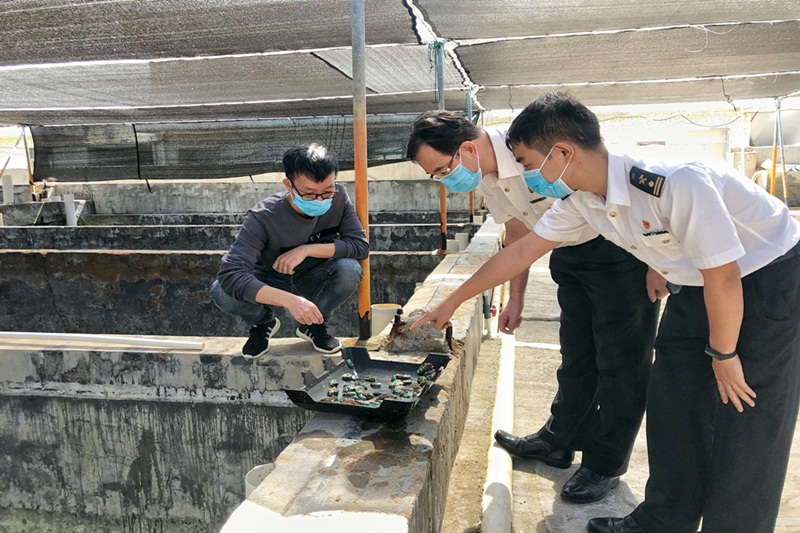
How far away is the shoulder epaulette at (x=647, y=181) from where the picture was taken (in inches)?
71.9

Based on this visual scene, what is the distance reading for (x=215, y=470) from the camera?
143 inches

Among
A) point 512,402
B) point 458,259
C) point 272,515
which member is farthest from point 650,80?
point 272,515

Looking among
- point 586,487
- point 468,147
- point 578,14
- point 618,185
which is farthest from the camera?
point 578,14

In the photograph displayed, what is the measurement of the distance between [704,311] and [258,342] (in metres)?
2.29

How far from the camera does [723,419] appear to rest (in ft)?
6.45

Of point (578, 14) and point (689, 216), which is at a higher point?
point (578, 14)

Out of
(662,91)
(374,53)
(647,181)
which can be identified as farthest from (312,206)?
(662,91)

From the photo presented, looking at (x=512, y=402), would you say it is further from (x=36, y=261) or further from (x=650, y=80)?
(x=650, y=80)

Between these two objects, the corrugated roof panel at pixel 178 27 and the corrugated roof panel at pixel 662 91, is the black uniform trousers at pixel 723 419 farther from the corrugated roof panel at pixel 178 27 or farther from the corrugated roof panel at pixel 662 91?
the corrugated roof panel at pixel 662 91

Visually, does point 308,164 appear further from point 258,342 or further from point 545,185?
point 545,185

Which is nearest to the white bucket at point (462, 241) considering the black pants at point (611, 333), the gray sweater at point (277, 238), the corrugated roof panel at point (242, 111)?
the corrugated roof panel at point (242, 111)

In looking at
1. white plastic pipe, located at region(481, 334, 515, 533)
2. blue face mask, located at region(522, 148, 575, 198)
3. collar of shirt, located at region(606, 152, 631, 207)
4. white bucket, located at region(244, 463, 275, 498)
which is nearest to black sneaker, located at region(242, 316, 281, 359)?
white bucket, located at region(244, 463, 275, 498)

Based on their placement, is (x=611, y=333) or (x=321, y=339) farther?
(x=321, y=339)

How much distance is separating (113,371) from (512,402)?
2318 millimetres
